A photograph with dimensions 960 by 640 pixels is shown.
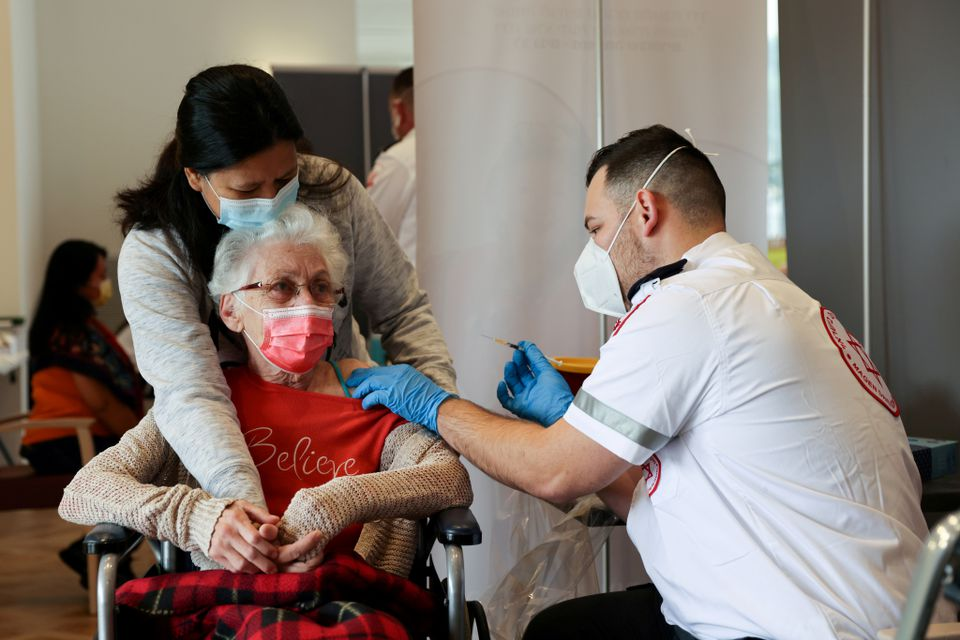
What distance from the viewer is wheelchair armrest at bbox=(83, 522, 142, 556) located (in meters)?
1.63

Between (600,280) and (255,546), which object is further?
(600,280)

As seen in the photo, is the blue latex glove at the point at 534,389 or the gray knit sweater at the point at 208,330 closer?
the gray knit sweater at the point at 208,330

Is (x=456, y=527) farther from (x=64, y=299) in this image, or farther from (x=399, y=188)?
(x=64, y=299)

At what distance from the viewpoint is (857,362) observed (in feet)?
5.41

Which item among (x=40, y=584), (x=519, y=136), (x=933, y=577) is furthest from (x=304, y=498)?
(x=40, y=584)

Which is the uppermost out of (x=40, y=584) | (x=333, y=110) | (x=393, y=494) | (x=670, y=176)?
(x=333, y=110)

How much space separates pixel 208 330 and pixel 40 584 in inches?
110

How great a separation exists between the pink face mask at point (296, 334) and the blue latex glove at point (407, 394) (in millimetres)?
126

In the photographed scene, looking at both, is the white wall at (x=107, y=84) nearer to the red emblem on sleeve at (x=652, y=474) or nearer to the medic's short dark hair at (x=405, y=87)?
the medic's short dark hair at (x=405, y=87)

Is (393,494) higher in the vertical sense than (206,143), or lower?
lower

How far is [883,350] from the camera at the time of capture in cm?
317

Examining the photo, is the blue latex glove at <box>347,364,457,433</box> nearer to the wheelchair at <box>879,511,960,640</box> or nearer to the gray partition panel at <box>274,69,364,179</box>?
the wheelchair at <box>879,511,960,640</box>

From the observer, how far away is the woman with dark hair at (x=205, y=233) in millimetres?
1801

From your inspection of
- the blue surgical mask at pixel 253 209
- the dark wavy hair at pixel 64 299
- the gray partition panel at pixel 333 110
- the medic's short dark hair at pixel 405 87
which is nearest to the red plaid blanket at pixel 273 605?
the blue surgical mask at pixel 253 209
